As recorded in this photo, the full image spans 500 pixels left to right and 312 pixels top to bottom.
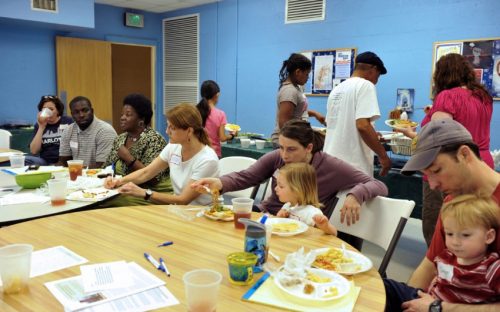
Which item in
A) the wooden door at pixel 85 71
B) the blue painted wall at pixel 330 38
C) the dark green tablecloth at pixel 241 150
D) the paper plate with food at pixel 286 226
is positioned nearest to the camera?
the paper plate with food at pixel 286 226

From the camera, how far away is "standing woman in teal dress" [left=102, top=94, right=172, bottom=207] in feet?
10.7

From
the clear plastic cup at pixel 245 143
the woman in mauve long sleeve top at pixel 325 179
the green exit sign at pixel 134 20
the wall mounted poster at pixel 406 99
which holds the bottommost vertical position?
the clear plastic cup at pixel 245 143

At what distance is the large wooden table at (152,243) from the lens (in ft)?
4.26

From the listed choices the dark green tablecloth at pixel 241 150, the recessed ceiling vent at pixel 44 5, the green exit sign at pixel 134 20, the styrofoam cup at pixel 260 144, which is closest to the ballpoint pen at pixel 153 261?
the dark green tablecloth at pixel 241 150

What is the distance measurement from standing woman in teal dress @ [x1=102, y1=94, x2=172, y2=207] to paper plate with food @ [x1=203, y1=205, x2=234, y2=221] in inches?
44.3

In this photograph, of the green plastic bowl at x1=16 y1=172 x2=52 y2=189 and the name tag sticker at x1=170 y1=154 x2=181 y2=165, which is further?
the name tag sticker at x1=170 y1=154 x2=181 y2=165

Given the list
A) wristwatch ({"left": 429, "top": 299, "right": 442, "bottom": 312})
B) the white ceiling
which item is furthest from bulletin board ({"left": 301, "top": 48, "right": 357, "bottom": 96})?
wristwatch ({"left": 429, "top": 299, "right": 442, "bottom": 312})

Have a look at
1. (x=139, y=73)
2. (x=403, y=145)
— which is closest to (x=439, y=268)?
(x=403, y=145)

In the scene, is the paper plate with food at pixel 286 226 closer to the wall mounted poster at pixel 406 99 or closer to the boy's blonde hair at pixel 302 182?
the boy's blonde hair at pixel 302 182

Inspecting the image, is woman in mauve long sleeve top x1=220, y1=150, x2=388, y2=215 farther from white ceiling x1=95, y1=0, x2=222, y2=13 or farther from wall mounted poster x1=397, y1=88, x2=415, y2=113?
white ceiling x1=95, y1=0, x2=222, y2=13

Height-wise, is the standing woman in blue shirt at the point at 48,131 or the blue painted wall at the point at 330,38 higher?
the blue painted wall at the point at 330,38

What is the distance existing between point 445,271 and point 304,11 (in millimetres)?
5061

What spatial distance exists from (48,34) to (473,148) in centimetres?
708

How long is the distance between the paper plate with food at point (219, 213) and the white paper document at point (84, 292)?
657 millimetres
